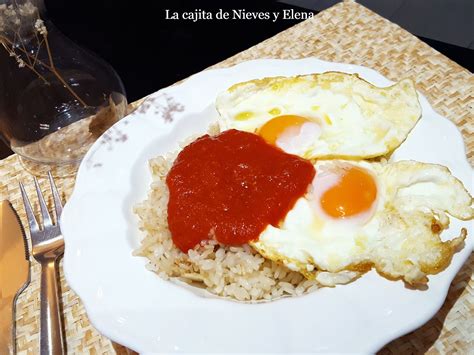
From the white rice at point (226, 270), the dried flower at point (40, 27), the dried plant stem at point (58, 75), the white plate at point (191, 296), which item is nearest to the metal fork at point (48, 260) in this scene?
the white plate at point (191, 296)

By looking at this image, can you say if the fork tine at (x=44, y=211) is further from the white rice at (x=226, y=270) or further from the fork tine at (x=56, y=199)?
the white rice at (x=226, y=270)

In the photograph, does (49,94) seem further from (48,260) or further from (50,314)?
(50,314)

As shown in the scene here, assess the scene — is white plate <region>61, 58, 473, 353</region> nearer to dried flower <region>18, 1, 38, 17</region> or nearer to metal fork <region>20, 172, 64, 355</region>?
metal fork <region>20, 172, 64, 355</region>

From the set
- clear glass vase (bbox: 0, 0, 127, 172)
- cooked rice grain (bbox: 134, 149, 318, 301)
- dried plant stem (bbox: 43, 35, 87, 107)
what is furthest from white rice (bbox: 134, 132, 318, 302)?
dried plant stem (bbox: 43, 35, 87, 107)

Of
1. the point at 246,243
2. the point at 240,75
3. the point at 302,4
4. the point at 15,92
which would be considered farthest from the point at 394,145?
the point at 302,4

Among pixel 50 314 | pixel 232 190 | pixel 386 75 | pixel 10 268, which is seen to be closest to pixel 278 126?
pixel 232 190
